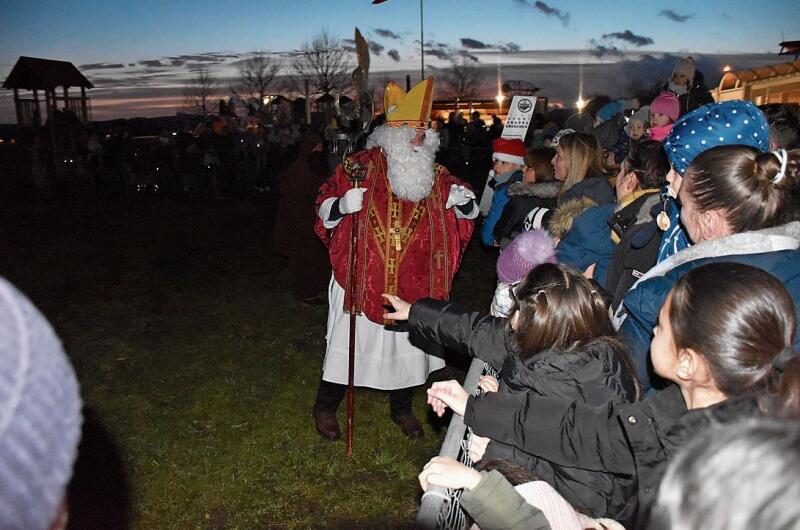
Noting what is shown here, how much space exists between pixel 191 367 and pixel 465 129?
45.7 ft

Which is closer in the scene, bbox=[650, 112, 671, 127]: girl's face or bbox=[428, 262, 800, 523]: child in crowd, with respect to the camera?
bbox=[428, 262, 800, 523]: child in crowd

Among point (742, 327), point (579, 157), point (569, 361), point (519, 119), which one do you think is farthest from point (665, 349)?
point (519, 119)

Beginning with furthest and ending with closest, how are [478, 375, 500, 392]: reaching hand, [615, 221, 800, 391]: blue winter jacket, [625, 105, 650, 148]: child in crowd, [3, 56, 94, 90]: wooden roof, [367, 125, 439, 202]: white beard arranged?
[3, 56, 94, 90]: wooden roof → [625, 105, 650, 148]: child in crowd → [367, 125, 439, 202]: white beard → [478, 375, 500, 392]: reaching hand → [615, 221, 800, 391]: blue winter jacket

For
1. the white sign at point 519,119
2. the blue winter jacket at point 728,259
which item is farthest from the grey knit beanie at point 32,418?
the white sign at point 519,119

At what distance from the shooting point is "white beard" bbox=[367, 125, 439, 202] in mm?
3992

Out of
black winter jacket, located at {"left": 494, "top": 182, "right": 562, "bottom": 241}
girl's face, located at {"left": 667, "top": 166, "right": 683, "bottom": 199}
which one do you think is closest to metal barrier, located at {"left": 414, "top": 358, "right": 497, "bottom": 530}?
girl's face, located at {"left": 667, "top": 166, "right": 683, "bottom": 199}

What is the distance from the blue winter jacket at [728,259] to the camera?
201cm

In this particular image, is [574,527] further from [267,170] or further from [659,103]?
[267,170]

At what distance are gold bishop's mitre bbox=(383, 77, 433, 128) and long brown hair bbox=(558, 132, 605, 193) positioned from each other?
101 cm

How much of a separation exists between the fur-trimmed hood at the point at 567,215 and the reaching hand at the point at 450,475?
2351mm

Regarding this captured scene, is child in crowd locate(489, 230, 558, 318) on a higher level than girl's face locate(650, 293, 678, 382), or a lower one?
lower

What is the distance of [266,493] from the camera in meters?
3.79

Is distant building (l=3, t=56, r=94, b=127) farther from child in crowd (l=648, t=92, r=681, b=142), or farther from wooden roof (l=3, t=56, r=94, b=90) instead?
child in crowd (l=648, t=92, r=681, b=142)

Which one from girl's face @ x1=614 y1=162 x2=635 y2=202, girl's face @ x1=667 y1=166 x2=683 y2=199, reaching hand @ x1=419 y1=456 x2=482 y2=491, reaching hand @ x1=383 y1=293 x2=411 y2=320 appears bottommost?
reaching hand @ x1=419 y1=456 x2=482 y2=491
